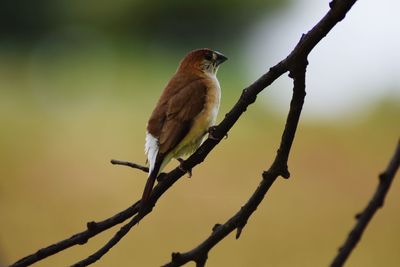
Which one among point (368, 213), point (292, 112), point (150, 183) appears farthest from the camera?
point (150, 183)

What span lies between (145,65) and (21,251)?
1519 cm

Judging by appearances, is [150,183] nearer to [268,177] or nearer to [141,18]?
→ [268,177]

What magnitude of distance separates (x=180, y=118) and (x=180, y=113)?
0.03 m

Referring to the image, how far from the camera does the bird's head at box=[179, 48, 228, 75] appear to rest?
142 inches

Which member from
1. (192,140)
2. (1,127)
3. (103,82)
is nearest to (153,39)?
(103,82)

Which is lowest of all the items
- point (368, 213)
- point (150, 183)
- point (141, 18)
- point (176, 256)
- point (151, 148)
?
point (368, 213)

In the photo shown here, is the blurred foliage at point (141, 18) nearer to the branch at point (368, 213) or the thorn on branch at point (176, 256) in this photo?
the thorn on branch at point (176, 256)

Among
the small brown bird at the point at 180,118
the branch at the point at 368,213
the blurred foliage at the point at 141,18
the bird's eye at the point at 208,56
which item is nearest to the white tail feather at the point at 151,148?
the small brown bird at the point at 180,118

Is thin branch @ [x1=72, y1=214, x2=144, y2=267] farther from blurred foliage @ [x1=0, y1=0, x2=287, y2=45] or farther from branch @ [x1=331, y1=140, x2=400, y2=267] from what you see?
blurred foliage @ [x1=0, y1=0, x2=287, y2=45]

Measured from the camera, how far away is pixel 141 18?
2555 centimetres

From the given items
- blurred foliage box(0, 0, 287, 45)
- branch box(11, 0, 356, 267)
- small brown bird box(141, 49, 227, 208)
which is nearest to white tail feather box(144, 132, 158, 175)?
small brown bird box(141, 49, 227, 208)

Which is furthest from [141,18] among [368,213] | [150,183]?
[368,213]

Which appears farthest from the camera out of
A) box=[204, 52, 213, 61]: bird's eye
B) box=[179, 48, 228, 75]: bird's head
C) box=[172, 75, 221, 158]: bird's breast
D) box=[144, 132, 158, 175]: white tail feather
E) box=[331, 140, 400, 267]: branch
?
box=[204, 52, 213, 61]: bird's eye

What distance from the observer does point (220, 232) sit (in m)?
2.00
